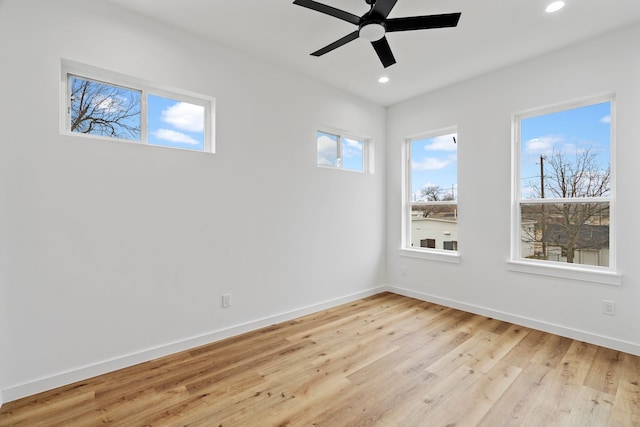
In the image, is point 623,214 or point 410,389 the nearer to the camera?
point 410,389

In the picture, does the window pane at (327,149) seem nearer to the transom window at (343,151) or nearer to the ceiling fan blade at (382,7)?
the transom window at (343,151)

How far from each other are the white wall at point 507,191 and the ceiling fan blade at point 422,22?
5.75 ft

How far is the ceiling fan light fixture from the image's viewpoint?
2084mm

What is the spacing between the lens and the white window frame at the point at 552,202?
109 inches

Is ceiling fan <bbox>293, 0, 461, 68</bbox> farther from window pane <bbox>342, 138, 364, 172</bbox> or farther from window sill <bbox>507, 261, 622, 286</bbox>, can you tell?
window sill <bbox>507, 261, 622, 286</bbox>

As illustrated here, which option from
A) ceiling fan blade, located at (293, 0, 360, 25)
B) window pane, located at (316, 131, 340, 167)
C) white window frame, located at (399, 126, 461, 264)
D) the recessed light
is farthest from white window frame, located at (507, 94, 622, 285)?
ceiling fan blade, located at (293, 0, 360, 25)

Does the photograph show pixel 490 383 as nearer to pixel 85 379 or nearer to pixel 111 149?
pixel 85 379

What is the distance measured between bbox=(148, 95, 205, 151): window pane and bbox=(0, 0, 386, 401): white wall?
18cm

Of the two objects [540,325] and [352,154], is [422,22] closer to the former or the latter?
[352,154]

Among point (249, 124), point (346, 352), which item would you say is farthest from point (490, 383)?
point (249, 124)

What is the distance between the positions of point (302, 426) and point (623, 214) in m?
3.17

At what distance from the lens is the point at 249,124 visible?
3.10 meters

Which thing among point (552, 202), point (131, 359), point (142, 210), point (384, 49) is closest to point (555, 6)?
point (384, 49)

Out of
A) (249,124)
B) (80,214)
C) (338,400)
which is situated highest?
(249,124)
